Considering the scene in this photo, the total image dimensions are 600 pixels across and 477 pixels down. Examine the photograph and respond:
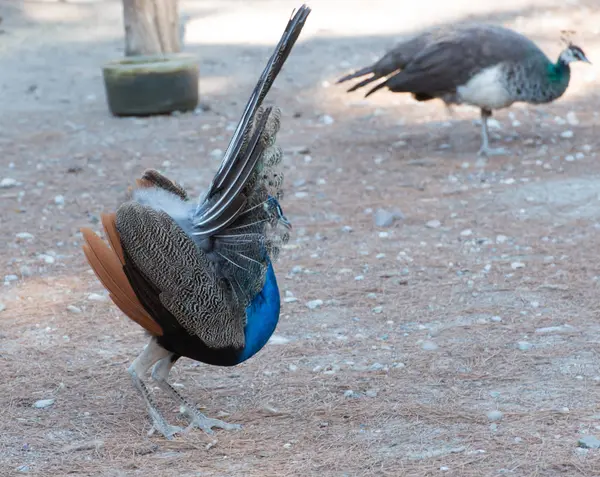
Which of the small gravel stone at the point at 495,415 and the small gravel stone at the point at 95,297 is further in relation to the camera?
the small gravel stone at the point at 95,297

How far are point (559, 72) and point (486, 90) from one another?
2.63 feet

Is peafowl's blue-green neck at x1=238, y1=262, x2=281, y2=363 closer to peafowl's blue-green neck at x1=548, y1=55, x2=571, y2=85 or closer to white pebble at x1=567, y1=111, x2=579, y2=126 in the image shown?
peafowl's blue-green neck at x1=548, y1=55, x2=571, y2=85

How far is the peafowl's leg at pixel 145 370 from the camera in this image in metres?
3.87

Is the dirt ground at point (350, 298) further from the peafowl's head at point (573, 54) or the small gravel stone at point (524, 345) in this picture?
the peafowl's head at point (573, 54)

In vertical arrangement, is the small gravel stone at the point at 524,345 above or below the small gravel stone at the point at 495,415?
below

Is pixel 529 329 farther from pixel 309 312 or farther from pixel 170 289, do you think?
pixel 170 289

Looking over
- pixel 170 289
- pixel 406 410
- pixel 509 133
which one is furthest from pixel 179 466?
pixel 509 133

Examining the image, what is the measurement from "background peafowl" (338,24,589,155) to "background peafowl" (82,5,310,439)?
485 cm

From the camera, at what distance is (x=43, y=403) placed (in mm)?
4164

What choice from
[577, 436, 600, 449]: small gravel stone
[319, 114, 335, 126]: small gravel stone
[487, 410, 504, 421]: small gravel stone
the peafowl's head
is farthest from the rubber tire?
[577, 436, 600, 449]: small gravel stone

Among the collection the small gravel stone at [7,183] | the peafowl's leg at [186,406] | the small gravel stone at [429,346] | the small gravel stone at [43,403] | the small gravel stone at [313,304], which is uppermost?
the peafowl's leg at [186,406]

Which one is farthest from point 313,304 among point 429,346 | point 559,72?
point 559,72

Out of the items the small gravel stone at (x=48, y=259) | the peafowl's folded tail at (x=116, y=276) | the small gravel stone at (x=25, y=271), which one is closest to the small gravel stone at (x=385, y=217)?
the small gravel stone at (x=48, y=259)

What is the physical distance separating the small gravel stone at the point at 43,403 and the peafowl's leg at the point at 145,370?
496 mm
